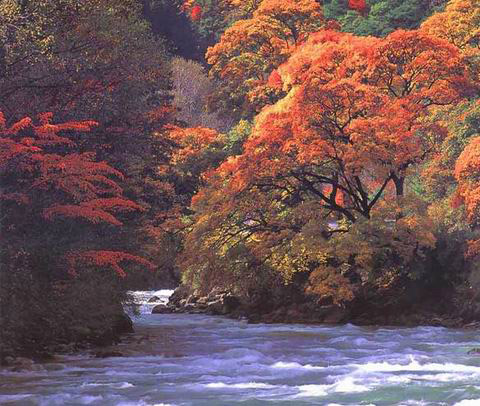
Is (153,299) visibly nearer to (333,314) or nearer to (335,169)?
(333,314)

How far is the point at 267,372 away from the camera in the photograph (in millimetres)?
17438

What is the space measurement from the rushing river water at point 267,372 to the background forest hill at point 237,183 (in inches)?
76.6

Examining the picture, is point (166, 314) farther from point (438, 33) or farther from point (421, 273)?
point (438, 33)

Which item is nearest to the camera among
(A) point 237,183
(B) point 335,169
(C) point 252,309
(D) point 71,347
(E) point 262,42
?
(D) point 71,347

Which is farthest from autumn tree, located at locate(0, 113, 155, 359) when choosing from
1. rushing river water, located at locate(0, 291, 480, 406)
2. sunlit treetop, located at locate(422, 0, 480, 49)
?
sunlit treetop, located at locate(422, 0, 480, 49)

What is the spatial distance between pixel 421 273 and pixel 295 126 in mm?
6101

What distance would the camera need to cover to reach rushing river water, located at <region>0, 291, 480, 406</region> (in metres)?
14.6

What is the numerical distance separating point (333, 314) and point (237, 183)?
5224 mm

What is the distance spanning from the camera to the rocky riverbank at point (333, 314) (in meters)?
27.5

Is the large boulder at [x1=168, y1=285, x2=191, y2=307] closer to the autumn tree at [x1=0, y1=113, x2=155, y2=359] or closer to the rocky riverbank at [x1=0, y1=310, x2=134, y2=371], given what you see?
the rocky riverbank at [x1=0, y1=310, x2=134, y2=371]

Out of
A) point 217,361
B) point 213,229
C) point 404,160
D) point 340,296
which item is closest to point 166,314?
point 213,229

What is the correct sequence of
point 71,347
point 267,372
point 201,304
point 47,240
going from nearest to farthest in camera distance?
1. point 267,372
2. point 47,240
3. point 71,347
4. point 201,304

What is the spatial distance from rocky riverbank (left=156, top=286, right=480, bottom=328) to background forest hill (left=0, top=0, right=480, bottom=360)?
0.08 metres

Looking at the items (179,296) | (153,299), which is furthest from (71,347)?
(153,299)
